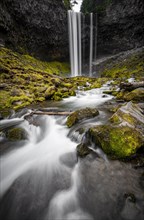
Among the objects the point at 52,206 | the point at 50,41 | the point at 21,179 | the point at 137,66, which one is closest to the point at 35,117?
the point at 21,179

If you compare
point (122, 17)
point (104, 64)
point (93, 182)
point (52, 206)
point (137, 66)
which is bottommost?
point (52, 206)

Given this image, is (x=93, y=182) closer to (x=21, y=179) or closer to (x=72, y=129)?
(x=21, y=179)

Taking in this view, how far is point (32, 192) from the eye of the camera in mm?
2473

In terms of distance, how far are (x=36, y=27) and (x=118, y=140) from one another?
3058 centimetres

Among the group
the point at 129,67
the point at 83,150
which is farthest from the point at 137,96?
the point at 129,67

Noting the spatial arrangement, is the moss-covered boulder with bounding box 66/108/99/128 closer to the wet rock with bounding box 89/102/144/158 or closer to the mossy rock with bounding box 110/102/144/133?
the mossy rock with bounding box 110/102/144/133

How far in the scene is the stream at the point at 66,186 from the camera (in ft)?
6.89

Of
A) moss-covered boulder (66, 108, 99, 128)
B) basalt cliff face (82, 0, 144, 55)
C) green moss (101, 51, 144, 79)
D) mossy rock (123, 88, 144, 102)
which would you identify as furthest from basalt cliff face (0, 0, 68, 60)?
moss-covered boulder (66, 108, 99, 128)

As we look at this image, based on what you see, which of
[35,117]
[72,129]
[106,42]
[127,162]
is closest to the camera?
[127,162]

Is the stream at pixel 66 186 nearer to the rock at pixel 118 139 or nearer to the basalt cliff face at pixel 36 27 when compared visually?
the rock at pixel 118 139

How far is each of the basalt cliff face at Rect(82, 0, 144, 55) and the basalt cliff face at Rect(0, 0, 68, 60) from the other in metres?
9.23

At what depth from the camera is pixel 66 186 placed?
8.52 ft

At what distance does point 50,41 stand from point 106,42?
13962 millimetres

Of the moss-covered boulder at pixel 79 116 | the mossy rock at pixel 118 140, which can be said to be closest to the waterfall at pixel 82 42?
the moss-covered boulder at pixel 79 116
